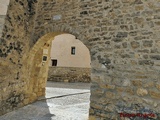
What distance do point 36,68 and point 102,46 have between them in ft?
8.43

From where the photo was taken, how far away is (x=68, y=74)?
12586 mm

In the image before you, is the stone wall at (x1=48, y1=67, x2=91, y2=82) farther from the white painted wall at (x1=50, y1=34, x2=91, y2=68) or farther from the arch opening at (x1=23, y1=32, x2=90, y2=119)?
the arch opening at (x1=23, y1=32, x2=90, y2=119)

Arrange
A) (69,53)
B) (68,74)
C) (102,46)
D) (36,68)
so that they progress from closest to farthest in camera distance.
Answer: (102,46), (36,68), (68,74), (69,53)

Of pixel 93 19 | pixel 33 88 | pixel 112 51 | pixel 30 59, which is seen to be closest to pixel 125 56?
pixel 112 51

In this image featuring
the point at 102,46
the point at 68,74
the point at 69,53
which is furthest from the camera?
the point at 69,53

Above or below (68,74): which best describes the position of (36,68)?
above

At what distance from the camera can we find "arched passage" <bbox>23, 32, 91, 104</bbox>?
4.39m

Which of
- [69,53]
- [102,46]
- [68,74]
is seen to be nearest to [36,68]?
[102,46]

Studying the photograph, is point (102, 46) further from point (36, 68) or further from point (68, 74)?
point (68, 74)

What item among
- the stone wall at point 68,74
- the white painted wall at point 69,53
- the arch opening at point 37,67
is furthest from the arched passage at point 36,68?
the white painted wall at point 69,53

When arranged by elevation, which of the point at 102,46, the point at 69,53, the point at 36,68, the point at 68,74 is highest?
the point at 69,53

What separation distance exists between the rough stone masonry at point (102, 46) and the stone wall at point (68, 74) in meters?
8.02

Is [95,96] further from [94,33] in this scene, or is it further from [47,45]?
[47,45]

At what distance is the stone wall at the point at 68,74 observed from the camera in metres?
12.6
